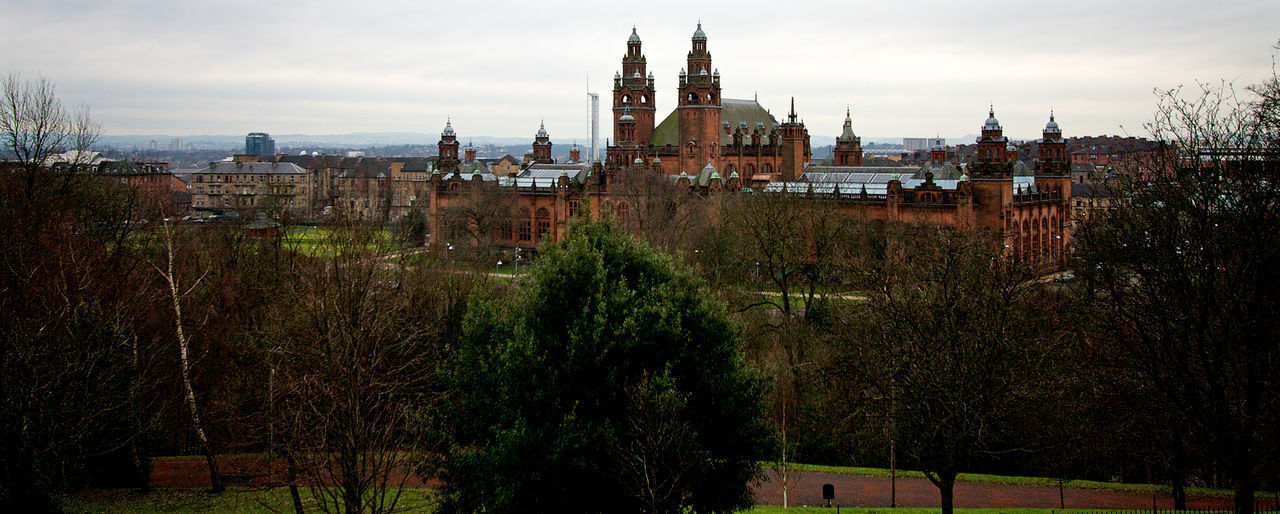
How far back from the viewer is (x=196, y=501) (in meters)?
A: 23.7

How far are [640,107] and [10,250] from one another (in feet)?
219

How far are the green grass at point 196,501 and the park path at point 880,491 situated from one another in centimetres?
93

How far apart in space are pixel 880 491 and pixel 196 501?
57.9 ft

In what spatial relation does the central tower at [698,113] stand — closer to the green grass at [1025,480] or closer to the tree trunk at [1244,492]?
the green grass at [1025,480]


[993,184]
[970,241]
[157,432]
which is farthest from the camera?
[993,184]

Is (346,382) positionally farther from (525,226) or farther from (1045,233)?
(525,226)

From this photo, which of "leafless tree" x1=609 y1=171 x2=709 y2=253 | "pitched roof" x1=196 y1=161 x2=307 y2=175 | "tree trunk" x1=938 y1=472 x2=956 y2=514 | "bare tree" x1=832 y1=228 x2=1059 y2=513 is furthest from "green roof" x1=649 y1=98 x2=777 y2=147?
"pitched roof" x1=196 y1=161 x2=307 y2=175

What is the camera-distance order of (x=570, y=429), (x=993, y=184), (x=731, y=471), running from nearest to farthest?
(x=570, y=429) → (x=731, y=471) → (x=993, y=184)

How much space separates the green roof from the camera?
8688 centimetres

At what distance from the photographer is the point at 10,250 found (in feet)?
79.4

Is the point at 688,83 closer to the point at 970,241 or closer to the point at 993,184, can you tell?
the point at 993,184

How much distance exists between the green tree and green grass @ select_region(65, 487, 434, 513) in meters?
4.01

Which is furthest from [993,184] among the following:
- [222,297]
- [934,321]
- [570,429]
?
[570,429]

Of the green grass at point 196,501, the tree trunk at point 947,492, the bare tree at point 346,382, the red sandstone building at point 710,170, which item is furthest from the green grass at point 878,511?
the red sandstone building at point 710,170
